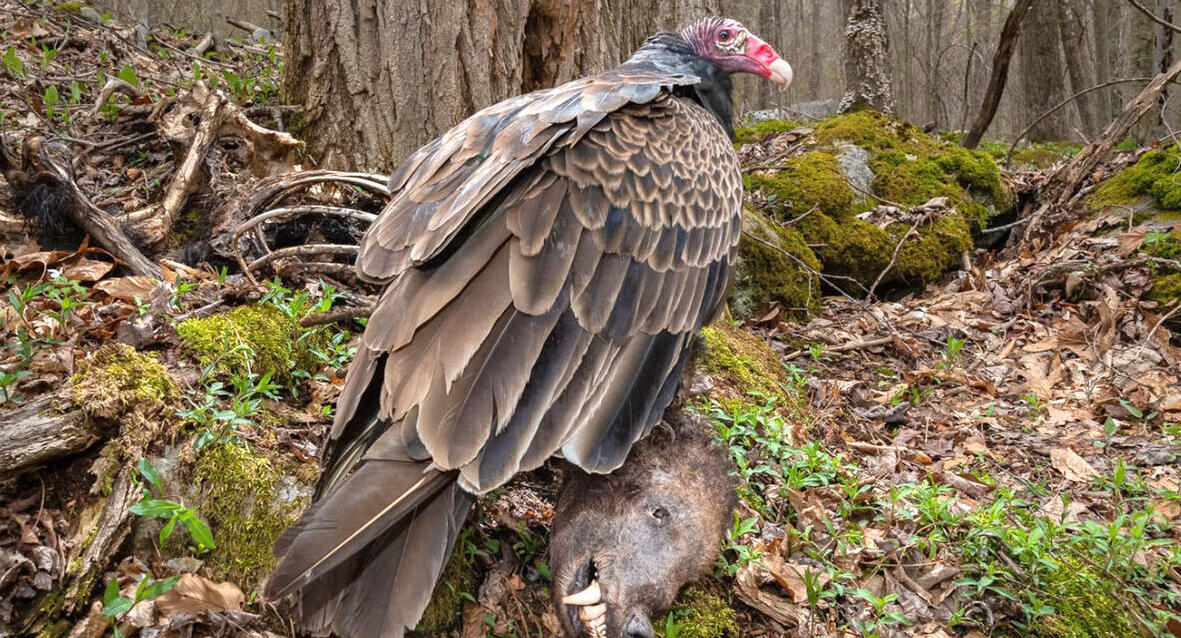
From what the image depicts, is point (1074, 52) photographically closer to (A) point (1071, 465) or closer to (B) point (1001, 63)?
(B) point (1001, 63)

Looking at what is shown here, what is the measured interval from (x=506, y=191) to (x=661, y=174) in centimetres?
57

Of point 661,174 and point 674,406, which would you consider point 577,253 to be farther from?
point 674,406

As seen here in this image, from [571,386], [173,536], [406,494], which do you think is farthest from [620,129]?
[173,536]

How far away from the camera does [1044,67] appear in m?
11.1

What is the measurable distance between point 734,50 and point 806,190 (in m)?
2.66

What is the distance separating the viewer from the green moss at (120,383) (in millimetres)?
2389

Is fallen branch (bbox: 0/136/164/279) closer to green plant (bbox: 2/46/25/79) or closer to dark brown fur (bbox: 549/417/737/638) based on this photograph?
dark brown fur (bbox: 549/417/737/638)

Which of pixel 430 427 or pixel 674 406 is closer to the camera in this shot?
pixel 430 427

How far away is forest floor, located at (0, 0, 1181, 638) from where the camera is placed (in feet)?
7.58

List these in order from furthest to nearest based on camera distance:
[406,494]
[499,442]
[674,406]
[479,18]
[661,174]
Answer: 1. [479,18]
2. [674,406]
3. [661,174]
4. [499,442]
5. [406,494]

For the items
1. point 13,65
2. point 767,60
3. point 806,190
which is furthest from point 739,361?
point 13,65

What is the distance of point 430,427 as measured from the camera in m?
2.11

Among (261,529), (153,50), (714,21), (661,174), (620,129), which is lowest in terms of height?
(261,529)

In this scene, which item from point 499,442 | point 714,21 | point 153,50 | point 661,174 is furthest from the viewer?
point 153,50
